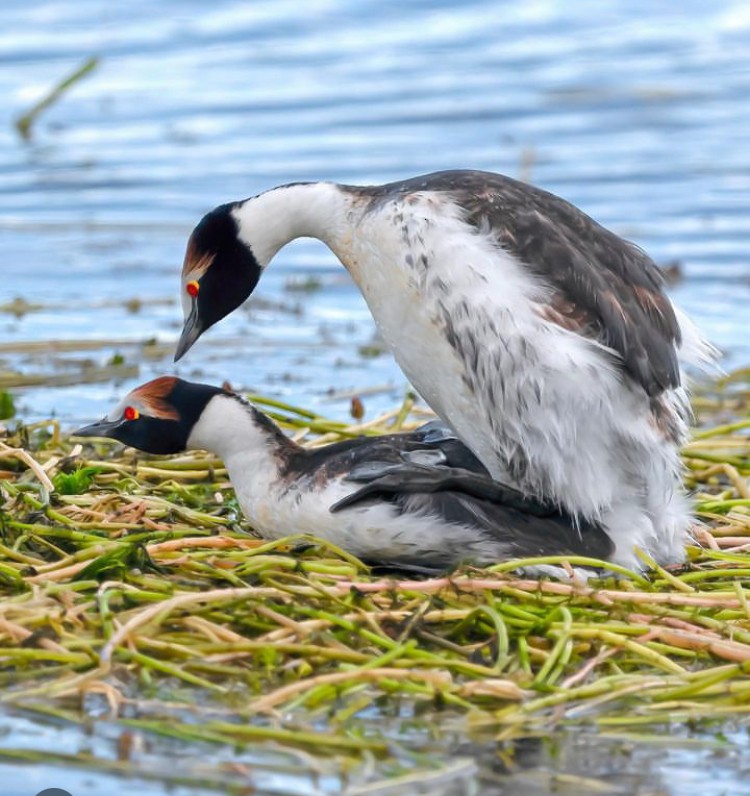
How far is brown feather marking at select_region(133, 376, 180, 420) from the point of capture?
7184mm

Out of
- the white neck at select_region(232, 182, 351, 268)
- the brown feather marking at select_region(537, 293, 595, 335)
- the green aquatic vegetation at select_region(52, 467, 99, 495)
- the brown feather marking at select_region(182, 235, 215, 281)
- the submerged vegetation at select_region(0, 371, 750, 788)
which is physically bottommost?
the submerged vegetation at select_region(0, 371, 750, 788)

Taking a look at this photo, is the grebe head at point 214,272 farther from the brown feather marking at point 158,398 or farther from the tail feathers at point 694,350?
the tail feathers at point 694,350

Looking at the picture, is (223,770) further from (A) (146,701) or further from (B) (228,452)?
(B) (228,452)

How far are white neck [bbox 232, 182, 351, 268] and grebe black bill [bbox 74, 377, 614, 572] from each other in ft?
2.12

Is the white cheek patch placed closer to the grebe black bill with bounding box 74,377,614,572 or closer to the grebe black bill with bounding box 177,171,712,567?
the grebe black bill with bounding box 74,377,614,572

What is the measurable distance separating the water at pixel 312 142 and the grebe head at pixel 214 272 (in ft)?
7.52

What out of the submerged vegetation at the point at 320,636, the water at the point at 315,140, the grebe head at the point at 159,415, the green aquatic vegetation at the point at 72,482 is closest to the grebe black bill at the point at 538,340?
the submerged vegetation at the point at 320,636

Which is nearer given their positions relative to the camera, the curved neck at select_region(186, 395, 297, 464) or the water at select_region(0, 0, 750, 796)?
the curved neck at select_region(186, 395, 297, 464)

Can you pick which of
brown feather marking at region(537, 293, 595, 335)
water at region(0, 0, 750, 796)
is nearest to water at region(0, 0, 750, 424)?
water at region(0, 0, 750, 796)

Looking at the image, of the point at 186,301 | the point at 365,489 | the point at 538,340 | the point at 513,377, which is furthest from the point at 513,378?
the point at 186,301

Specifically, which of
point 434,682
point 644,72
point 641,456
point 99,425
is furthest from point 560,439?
point 644,72

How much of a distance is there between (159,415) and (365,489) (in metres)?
0.95

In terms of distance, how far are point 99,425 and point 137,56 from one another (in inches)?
544

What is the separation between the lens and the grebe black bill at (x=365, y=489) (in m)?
6.67
